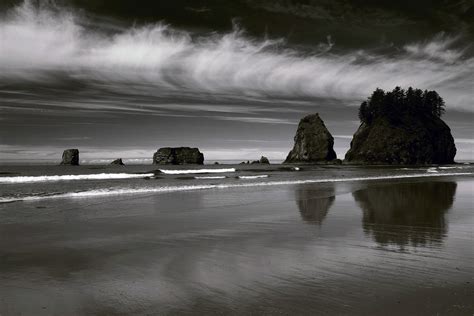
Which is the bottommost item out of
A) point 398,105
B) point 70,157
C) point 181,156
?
point 70,157

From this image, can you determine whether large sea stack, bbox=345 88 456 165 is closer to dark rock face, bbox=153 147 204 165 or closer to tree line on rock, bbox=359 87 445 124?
tree line on rock, bbox=359 87 445 124

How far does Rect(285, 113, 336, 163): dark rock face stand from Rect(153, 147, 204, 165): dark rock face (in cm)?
3950

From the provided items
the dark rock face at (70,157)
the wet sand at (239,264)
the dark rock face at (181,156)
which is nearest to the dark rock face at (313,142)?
the dark rock face at (181,156)

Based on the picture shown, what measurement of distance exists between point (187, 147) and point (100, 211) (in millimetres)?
131412

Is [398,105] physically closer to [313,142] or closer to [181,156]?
[313,142]

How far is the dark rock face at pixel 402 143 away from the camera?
111 meters

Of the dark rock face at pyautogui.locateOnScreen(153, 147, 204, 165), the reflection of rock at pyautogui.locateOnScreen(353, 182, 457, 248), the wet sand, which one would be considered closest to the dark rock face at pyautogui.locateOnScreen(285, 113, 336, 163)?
the dark rock face at pyautogui.locateOnScreen(153, 147, 204, 165)

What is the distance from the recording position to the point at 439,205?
13312 mm

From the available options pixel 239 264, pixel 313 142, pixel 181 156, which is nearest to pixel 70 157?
pixel 181 156

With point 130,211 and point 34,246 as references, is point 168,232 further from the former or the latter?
point 130,211

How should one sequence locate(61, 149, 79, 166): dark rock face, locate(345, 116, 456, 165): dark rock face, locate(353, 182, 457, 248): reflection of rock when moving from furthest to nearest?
1. locate(61, 149, 79, 166): dark rock face
2. locate(345, 116, 456, 165): dark rock face
3. locate(353, 182, 457, 248): reflection of rock

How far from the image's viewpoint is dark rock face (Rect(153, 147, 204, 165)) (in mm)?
138250

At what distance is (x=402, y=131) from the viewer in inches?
4515

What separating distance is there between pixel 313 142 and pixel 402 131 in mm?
32200
